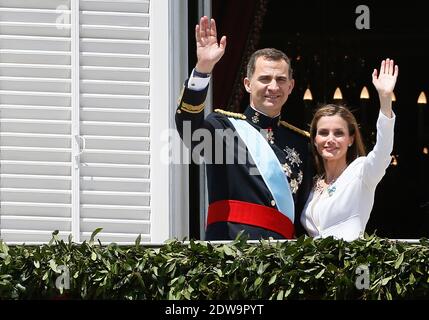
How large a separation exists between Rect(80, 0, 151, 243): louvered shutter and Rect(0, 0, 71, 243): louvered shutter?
0.10 m

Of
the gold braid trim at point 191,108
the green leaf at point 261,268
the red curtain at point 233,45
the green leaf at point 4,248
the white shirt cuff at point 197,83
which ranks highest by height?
the red curtain at point 233,45

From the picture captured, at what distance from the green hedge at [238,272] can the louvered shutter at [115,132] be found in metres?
0.57

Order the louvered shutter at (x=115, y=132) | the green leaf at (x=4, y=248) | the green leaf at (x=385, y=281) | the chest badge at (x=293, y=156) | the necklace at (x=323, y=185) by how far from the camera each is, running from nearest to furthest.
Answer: the green leaf at (x=385, y=281) → the green leaf at (x=4, y=248) → the necklace at (x=323, y=185) → the chest badge at (x=293, y=156) → the louvered shutter at (x=115, y=132)

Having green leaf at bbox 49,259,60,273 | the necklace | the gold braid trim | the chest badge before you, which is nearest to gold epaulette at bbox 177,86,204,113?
the gold braid trim

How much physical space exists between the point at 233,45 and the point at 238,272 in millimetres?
2371

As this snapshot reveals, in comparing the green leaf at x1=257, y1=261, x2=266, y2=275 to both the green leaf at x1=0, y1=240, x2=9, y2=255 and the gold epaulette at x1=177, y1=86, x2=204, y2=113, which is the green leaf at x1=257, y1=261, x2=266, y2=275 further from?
the green leaf at x1=0, y1=240, x2=9, y2=255

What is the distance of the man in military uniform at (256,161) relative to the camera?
8.66 m

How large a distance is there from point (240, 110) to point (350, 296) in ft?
10.1

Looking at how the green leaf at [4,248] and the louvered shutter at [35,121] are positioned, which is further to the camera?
the louvered shutter at [35,121]

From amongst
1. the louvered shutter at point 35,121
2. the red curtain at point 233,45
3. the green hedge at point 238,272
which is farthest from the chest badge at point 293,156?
the red curtain at point 233,45

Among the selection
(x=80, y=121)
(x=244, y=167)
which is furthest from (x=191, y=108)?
(x=80, y=121)

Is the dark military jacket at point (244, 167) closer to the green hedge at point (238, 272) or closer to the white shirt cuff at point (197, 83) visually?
the white shirt cuff at point (197, 83)

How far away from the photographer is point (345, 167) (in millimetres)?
8688
